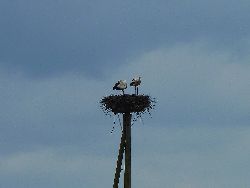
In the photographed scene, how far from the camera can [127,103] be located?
4688cm

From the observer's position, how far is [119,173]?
1880 inches

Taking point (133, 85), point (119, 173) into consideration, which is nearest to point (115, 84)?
point (133, 85)

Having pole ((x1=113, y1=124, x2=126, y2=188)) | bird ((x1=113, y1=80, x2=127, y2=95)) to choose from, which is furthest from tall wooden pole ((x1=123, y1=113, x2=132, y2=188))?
bird ((x1=113, y1=80, x2=127, y2=95))

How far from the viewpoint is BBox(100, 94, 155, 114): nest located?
46812mm

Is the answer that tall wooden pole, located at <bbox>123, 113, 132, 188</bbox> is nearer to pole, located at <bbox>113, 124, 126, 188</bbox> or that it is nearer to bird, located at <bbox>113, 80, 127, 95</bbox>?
pole, located at <bbox>113, 124, 126, 188</bbox>

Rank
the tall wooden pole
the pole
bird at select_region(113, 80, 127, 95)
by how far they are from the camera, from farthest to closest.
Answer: bird at select_region(113, 80, 127, 95) → the pole → the tall wooden pole

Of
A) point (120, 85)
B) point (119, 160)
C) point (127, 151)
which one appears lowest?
point (119, 160)

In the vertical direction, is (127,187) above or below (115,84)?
below

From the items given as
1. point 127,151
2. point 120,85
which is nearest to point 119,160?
point 127,151

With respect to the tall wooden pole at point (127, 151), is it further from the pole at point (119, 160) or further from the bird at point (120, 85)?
the bird at point (120, 85)

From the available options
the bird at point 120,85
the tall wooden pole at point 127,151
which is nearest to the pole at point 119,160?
the tall wooden pole at point 127,151

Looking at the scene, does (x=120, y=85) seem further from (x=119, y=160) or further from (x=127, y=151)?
(x=119, y=160)

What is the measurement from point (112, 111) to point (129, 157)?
329 centimetres

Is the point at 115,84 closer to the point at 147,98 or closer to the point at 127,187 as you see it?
the point at 147,98
